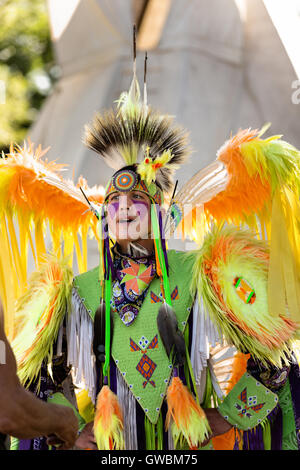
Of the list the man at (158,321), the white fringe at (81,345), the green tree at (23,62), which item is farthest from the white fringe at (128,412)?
the green tree at (23,62)

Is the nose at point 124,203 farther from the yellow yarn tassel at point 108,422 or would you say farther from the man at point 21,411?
the man at point 21,411

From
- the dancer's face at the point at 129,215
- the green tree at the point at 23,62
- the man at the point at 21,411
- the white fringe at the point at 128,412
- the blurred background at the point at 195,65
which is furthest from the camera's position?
the green tree at the point at 23,62

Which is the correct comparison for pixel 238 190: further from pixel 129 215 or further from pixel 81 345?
pixel 81 345

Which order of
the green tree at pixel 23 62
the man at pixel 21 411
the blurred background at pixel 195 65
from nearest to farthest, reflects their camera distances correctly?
the man at pixel 21 411 < the blurred background at pixel 195 65 < the green tree at pixel 23 62

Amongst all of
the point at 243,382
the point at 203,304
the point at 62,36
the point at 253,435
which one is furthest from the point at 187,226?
the point at 62,36

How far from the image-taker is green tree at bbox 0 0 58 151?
440 inches

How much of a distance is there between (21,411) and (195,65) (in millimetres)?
4504

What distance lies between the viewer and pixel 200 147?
5551 millimetres

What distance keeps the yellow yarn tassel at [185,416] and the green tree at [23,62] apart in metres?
8.58

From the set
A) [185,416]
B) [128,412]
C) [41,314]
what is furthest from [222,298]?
[41,314]

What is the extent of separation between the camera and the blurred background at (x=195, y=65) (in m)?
5.58

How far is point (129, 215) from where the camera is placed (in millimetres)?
2615

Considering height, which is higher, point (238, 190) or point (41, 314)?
point (238, 190)
